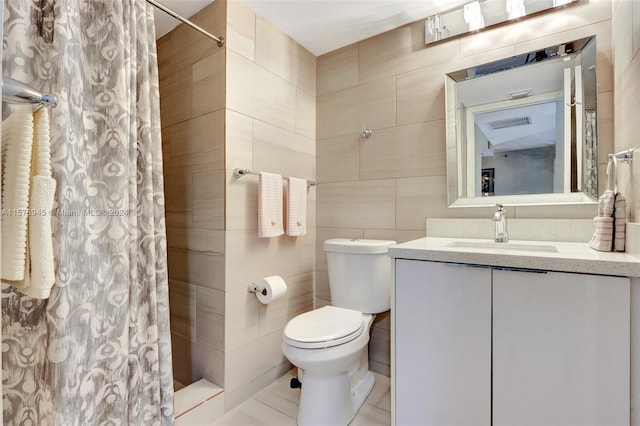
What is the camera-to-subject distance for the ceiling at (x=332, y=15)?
69.1 inches

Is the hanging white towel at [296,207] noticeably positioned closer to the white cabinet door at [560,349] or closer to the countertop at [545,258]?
the countertop at [545,258]

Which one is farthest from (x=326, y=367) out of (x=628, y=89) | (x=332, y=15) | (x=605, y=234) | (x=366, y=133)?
(x=332, y=15)

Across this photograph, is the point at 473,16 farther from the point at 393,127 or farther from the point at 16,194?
the point at 16,194

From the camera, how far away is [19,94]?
0.70 meters

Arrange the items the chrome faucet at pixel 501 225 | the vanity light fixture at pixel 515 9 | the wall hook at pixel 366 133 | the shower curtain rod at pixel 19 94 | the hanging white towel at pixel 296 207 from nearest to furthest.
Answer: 1. the shower curtain rod at pixel 19 94
2. the chrome faucet at pixel 501 225
3. the vanity light fixture at pixel 515 9
4. the hanging white towel at pixel 296 207
5. the wall hook at pixel 366 133

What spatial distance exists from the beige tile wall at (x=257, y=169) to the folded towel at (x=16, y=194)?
3.05 feet

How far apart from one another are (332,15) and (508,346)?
6.10 feet

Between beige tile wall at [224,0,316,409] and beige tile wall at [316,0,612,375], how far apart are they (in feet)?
0.63

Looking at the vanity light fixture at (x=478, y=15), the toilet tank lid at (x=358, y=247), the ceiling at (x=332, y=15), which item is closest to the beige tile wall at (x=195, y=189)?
the ceiling at (x=332, y=15)

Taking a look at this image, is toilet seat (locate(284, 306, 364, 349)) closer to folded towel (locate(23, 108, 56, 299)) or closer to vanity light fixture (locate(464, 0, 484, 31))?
folded towel (locate(23, 108, 56, 299))

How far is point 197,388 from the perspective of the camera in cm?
163

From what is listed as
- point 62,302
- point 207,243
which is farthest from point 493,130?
point 62,302

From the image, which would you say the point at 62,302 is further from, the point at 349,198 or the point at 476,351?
the point at 349,198

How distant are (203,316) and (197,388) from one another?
347mm
